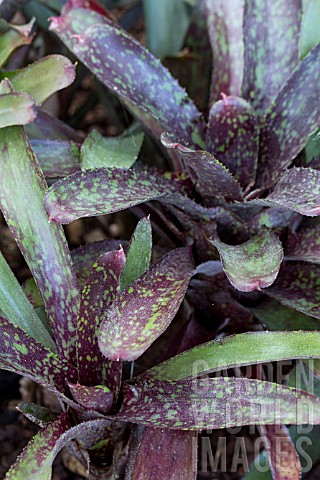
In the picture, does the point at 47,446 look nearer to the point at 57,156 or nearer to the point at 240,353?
the point at 240,353

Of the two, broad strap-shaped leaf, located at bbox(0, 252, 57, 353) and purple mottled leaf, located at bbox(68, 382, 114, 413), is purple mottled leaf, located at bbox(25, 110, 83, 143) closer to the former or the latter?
broad strap-shaped leaf, located at bbox(0, 252, 57, 353)

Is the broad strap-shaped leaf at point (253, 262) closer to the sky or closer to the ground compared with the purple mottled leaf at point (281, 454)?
closer to the sky

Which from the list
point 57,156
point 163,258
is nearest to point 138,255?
point 163,258

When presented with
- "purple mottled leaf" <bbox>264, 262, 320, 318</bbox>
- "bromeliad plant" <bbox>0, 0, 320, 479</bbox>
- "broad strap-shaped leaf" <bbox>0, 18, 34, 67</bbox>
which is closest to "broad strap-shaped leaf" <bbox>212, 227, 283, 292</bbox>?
"bromeliad plant" <bbox>0, 0, 320, 479</bbox>

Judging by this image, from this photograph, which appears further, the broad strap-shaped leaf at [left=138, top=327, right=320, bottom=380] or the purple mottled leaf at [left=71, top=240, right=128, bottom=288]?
the purple mottled leaf at [left=71, top=240, right=128, bottom=288]

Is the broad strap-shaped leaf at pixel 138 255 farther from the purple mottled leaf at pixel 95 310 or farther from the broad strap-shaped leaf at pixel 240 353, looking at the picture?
the broad strap-shaped leaf at pixel 240 353

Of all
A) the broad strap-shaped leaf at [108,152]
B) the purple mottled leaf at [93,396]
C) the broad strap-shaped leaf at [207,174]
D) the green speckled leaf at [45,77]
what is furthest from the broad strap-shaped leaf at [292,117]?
the purple mottled leaf at [93,396]

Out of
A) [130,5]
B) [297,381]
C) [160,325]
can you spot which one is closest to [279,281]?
[297,381]
